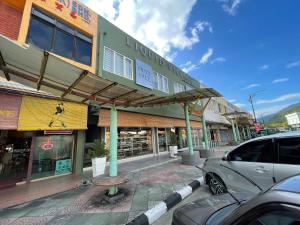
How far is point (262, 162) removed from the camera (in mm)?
3324

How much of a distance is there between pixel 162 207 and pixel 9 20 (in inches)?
364

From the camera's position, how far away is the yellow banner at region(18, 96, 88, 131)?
591 cm

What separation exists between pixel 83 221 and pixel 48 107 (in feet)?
16.5

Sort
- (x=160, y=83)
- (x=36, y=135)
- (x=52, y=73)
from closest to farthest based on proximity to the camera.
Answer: (x=52, y=73), (x=36, y=135), (x=160, y=83)

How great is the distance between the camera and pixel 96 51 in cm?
843

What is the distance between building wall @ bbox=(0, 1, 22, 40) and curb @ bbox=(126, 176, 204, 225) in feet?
27.3

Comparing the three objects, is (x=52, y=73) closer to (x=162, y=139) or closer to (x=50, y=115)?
(x=50, y=115)

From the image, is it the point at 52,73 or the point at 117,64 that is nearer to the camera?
the point at 52,73

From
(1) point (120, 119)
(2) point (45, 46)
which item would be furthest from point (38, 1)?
(1) point (120, 119)

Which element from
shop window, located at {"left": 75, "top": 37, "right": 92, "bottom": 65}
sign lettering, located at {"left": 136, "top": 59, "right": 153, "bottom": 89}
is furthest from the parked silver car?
sign lettering, located at {"left": 136, "top": 59, "right": 153, "bottom": 89}

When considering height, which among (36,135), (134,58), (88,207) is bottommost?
(88,207)

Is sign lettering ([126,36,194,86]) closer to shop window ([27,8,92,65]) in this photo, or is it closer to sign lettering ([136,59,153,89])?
sign lettering ([136,59,153,89])

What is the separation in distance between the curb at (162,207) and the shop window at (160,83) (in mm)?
8762

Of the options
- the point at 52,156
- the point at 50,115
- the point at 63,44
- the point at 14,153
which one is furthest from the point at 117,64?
the point at 14,153
